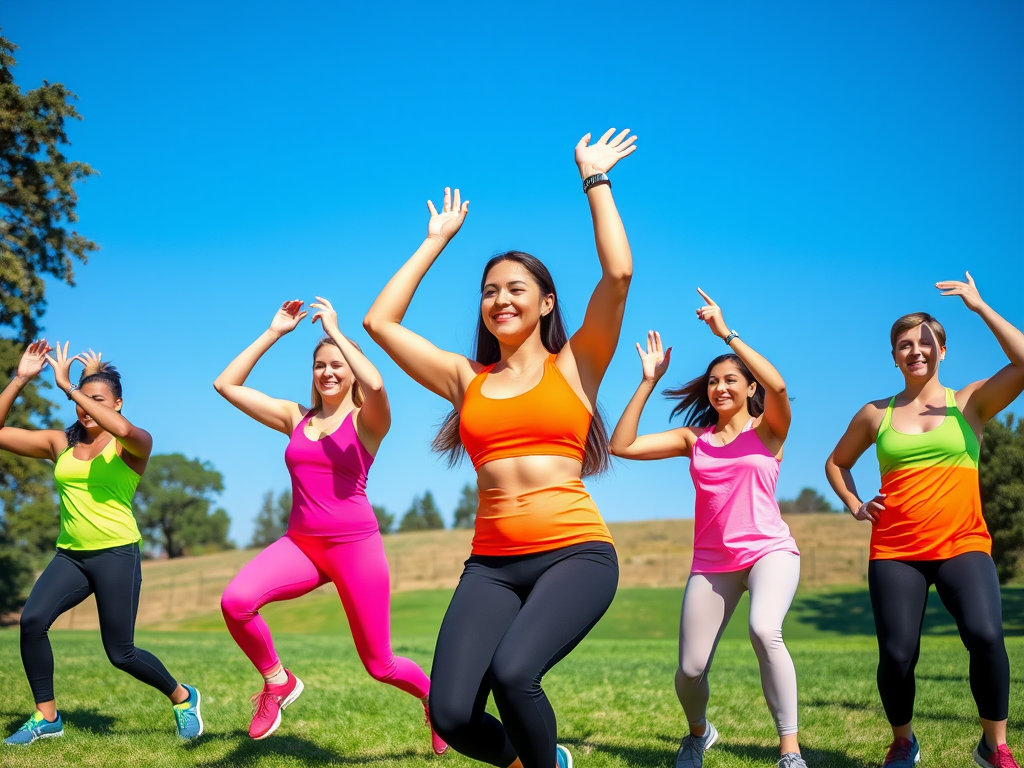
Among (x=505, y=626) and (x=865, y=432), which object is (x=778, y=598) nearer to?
(x=865, y=432)

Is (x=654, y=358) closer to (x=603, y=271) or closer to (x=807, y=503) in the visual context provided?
(x=603, y=271)

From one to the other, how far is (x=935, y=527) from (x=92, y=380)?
6.04 meters

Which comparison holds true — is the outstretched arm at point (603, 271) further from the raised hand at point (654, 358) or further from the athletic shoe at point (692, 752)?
the athletic shoe at point (692, 752)

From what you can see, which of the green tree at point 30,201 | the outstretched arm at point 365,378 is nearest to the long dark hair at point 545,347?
the outstretched arm at point 365,378

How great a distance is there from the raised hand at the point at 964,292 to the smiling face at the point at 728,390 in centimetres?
136

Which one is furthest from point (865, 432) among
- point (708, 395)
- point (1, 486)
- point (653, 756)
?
point (1, 486)

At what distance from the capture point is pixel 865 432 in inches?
236

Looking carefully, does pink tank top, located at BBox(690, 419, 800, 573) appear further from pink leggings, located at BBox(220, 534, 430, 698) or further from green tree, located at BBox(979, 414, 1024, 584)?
green tree, located at BBox(979, 414, 1024, 584)

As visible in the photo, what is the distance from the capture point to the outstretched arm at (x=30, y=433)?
23.0 feet

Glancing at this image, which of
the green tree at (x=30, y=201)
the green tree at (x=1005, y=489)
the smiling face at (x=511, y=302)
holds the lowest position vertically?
the green tree at (x=1005, y=489)

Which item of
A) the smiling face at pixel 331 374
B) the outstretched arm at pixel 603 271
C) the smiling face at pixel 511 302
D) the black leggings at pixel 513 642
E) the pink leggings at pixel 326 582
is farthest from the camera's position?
the smiling face at pixel 331 374

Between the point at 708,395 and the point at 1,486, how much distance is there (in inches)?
1321

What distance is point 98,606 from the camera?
6.64m

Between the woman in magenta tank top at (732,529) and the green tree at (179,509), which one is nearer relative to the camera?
the woman in magenta tank top at (732,529)
